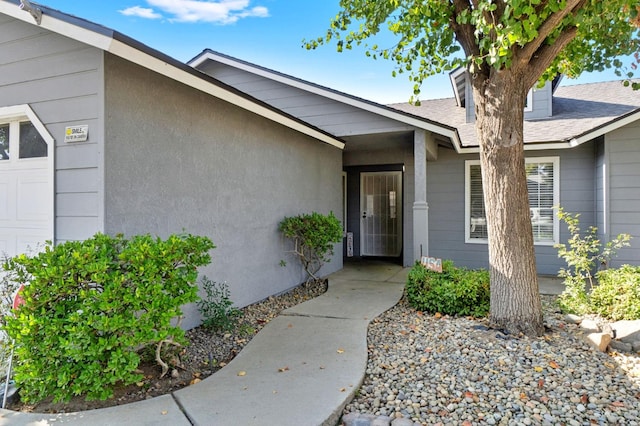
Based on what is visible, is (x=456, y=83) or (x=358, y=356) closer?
(x=358, y=356)

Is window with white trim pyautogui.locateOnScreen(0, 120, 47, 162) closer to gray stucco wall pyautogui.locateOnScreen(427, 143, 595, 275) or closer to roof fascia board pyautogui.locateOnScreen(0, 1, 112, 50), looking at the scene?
roof fascia board pyautogui.locateOnScreen(0, 1, 112, 50)

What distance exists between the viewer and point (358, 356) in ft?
12.5

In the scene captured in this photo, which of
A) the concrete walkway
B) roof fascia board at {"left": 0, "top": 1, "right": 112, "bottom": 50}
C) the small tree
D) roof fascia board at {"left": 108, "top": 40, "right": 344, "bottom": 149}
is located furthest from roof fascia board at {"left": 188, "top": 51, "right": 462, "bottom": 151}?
roof fascia board at {"left": 0, "top": 1, "right": 112, "bottom": 50}

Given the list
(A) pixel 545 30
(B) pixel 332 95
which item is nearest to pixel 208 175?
(B) pixel 332 95

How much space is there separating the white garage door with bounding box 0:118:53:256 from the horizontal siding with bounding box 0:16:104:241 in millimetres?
226

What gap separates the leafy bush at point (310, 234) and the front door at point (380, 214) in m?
3.32

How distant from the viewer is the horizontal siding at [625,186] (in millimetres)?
7238

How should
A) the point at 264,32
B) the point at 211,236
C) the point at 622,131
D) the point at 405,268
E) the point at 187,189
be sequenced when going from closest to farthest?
1. the point at 187,189
2. the point at 211,236
3. the point at 622,131
4. the point at 405,268
5. the point at 264,32

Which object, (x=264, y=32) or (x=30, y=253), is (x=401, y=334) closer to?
(x=30, y=253)

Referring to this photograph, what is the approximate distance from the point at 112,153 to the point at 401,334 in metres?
3.59

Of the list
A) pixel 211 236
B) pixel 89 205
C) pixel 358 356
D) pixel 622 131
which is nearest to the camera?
pixel 89 205

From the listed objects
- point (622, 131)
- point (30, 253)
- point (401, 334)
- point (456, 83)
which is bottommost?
point (401, 334)

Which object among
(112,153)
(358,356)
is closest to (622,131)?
(358,356)

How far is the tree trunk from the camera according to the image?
14.1 ft
